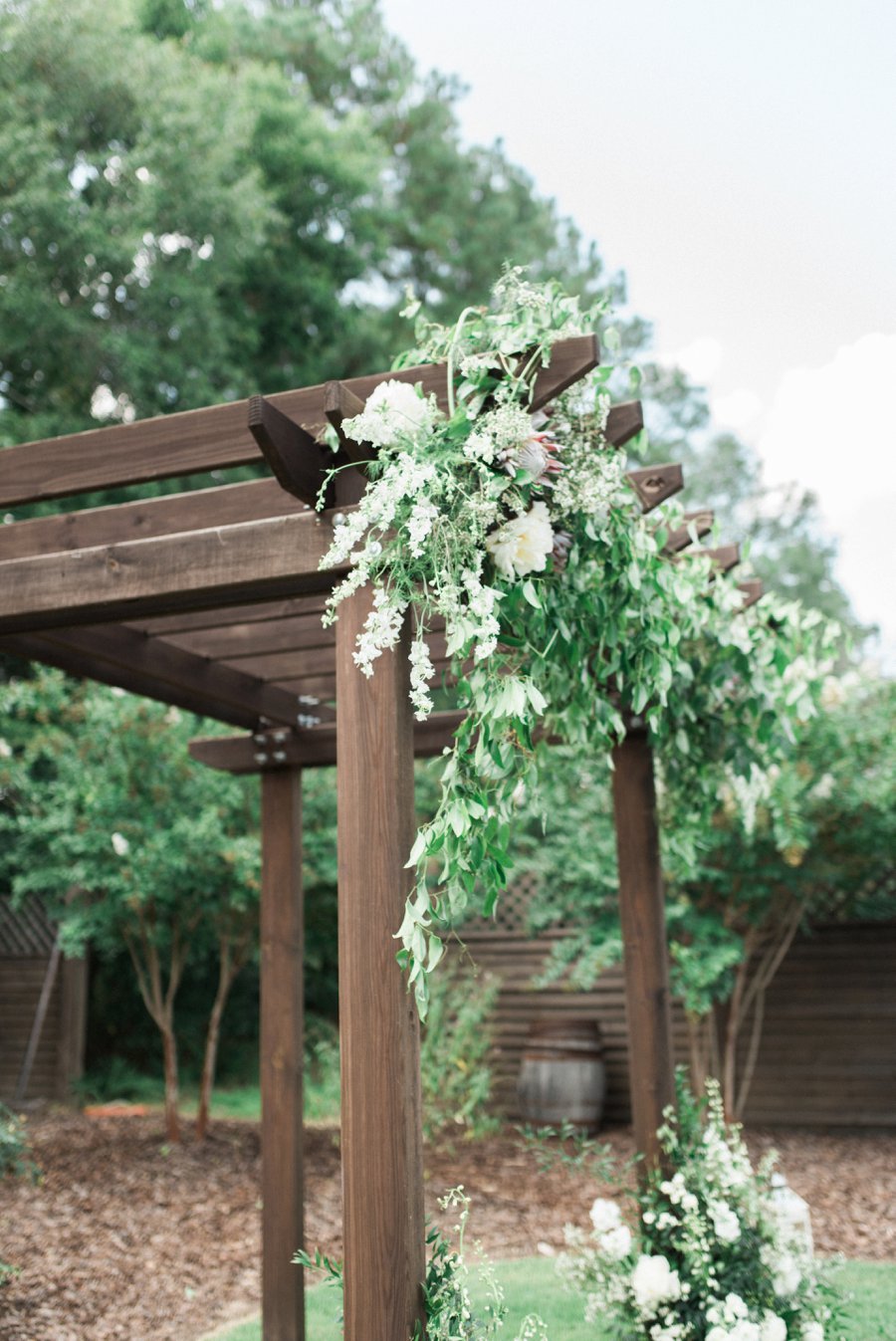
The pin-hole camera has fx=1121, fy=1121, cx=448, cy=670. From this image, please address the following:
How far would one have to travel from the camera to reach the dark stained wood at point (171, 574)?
2.02 m

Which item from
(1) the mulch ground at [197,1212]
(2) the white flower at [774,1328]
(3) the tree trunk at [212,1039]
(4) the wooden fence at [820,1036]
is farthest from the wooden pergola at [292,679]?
(4) the wooden fence at [820,1036]

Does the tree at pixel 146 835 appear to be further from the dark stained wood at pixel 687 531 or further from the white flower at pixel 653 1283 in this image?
the dark stained wood at pixel 687 531

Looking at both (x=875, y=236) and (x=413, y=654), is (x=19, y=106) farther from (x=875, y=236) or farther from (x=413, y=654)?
(x=413, y=654)

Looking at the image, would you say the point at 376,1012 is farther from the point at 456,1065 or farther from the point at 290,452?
the point at 456,1065

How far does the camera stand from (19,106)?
8297 millimetres

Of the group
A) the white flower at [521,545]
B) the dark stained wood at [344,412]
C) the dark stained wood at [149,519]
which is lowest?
the white flower at [521,545]

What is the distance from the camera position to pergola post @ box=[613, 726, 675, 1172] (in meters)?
3.12

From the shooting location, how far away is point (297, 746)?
3605 mm

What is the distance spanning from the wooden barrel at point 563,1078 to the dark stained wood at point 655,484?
443 centimetres

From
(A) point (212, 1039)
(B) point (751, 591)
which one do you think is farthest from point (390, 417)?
(A) point (212, 1039)

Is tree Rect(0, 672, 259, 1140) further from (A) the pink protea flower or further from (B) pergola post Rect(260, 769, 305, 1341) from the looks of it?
(A) the pink protea flower

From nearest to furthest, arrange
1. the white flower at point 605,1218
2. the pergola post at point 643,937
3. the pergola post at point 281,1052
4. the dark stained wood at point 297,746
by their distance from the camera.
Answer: the white flower at point 605,1218 < the pergola post at point 643,937 < the pergola post at point 281,1052 < the dark stained wood at point 297,746

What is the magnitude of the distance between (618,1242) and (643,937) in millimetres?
797

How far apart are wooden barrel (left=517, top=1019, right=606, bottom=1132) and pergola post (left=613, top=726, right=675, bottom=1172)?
123 inches
